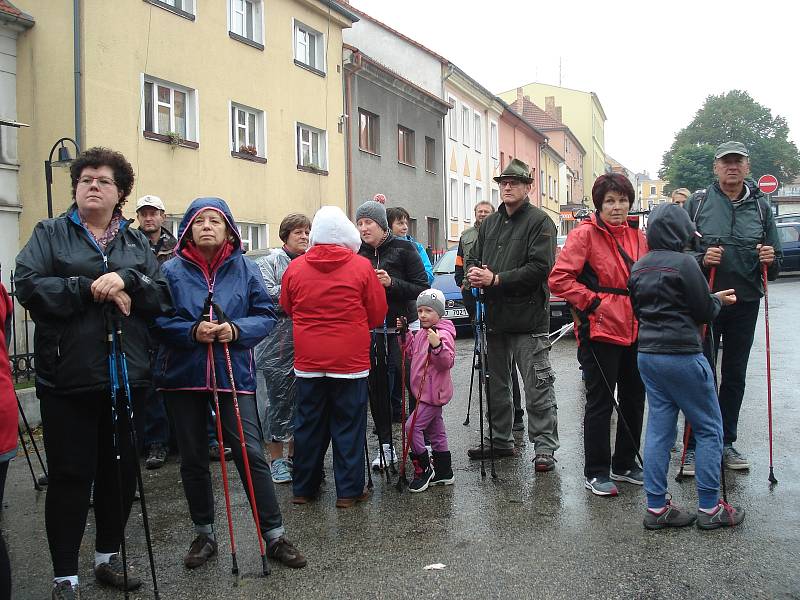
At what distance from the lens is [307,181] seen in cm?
2173

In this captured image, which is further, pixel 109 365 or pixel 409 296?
pixel 409 296

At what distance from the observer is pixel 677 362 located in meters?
4.63

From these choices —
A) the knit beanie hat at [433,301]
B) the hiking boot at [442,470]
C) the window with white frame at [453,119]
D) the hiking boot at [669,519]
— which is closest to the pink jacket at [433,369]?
the knit beanie hat at [433,301]

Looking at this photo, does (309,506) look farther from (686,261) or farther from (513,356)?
(686,261)

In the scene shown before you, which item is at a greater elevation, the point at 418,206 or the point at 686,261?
the point at 418,206

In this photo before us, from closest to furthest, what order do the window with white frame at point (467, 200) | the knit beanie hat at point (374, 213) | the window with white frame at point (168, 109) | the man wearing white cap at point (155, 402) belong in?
the knit beanie hat at point (374, 213)
the man wearing white cap at point (155, 402)
the window with white frame at point (168, 109)
the window with white frame at point (467, 200)

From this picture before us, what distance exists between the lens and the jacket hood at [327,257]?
518 cm

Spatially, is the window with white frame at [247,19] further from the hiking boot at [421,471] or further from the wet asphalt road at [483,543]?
the hiking boot at [421,471]

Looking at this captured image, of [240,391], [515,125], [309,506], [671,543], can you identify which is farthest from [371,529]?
[515,125]

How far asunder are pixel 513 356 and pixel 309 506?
78.7 inches

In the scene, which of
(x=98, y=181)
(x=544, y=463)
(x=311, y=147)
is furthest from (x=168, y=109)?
(x=98, y=181)

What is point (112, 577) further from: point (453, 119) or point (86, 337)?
point (453, 119)

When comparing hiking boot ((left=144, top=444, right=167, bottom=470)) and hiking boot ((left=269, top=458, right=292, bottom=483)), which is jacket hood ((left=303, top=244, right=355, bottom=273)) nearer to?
hiking boot ((left=269, top=458, right=292, bottom=483))

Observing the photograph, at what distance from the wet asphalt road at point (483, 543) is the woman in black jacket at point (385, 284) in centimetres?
54
